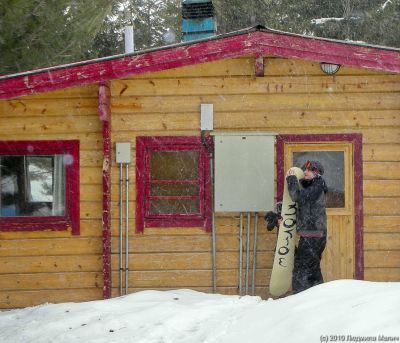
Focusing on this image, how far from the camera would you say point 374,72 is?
8.96 meters

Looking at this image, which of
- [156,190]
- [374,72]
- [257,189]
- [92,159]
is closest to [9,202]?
[92,159]

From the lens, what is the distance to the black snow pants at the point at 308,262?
8422 millimetres

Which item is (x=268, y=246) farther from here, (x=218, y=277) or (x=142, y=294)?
(x=142, y=294)

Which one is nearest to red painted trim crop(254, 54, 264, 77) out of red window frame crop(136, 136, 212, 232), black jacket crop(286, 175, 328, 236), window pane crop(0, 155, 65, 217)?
red window frame crop(136, 136, 212, 232)

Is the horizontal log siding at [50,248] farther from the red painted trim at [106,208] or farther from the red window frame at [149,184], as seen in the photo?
the red window frame at [149,184]

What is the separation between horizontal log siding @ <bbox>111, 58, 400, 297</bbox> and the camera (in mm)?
8977

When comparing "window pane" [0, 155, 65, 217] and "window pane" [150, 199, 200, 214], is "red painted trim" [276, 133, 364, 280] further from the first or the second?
"window pane" [0, 155, 65, 217]

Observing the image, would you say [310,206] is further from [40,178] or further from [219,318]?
[40,178]

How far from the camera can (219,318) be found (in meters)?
6.93

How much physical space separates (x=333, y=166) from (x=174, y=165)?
86.6 inches

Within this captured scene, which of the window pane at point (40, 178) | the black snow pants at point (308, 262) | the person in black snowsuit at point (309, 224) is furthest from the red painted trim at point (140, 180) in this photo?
the black snow pants at point (308, 262)

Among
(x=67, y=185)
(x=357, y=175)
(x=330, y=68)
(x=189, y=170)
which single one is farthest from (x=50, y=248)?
(x=330, y=68)

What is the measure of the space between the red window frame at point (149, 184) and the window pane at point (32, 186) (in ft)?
3.62

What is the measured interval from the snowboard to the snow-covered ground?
749 millimetres
